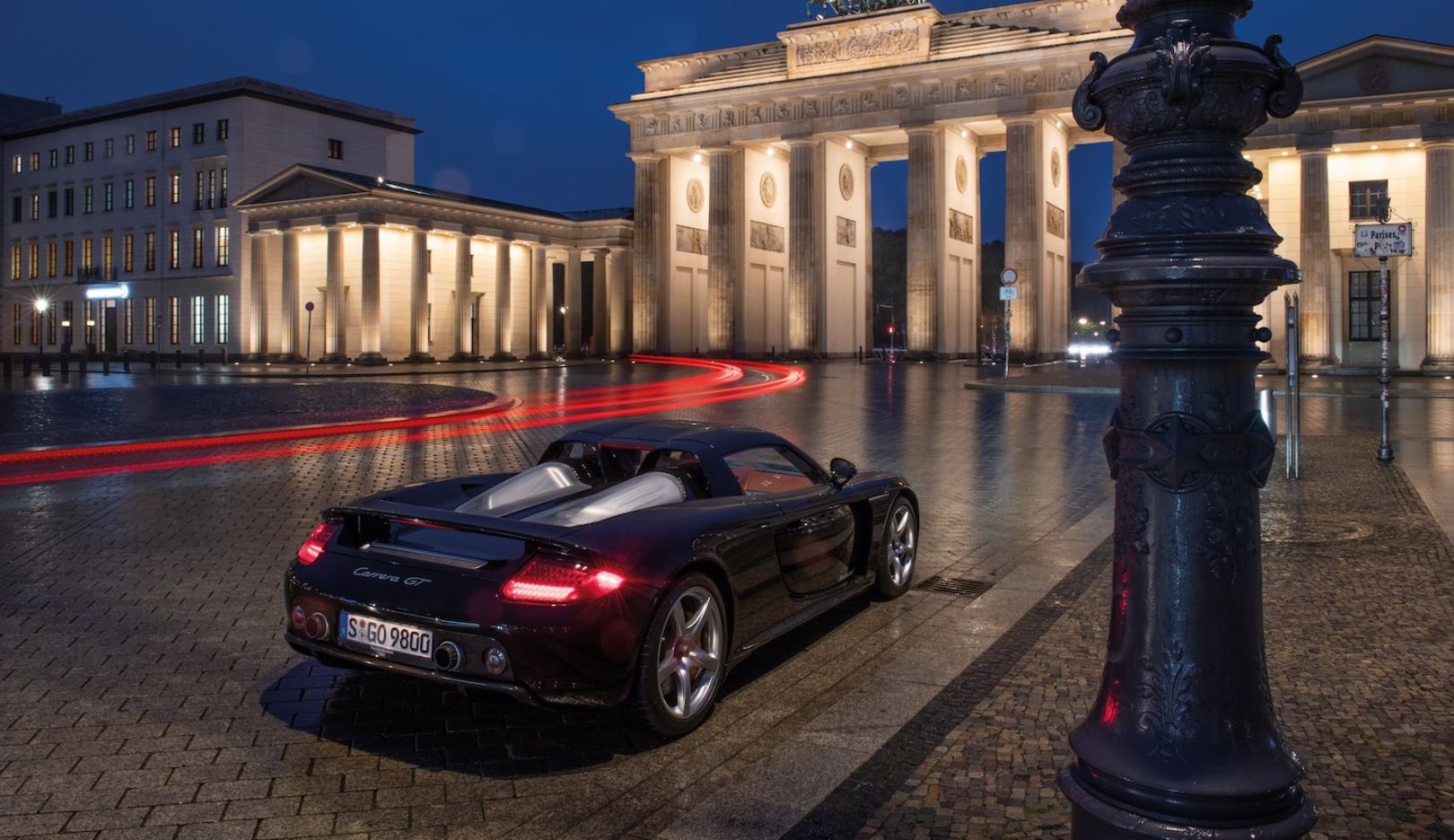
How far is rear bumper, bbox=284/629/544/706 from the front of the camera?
427 centimetres

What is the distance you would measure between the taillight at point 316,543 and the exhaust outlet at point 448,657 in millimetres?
935

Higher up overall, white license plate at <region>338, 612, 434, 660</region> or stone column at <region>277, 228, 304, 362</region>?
stone column at <region>277, 228, 304, 362</region>

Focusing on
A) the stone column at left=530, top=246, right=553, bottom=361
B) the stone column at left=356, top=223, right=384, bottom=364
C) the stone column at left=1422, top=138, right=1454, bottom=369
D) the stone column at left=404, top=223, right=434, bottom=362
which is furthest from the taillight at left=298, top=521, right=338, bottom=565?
the stone column at left=530, top=246, right=553, bottom=361

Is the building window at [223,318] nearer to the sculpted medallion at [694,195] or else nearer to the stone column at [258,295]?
the stone column at [258,295]

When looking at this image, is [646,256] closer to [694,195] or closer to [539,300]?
[694,195]

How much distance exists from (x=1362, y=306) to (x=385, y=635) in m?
42.9

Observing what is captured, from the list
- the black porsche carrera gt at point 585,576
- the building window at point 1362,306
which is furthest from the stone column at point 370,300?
the black porsche carrera gt at point 585,576

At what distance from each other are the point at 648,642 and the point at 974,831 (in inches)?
57.2

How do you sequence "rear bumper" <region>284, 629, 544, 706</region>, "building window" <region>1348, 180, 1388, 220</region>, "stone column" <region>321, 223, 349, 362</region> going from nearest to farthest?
"rear bumper" <region>284, 629, 544, 706</region>, "building window" <region>1348, 180, 1388, 220</region>, "stone column" <region>321, 223, 349, 362</region>

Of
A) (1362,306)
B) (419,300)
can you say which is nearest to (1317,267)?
(1362,306)

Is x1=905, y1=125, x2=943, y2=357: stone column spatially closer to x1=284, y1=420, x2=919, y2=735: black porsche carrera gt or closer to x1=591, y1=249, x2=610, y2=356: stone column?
x1=591, y1=249, x2=610, y2=356: stone column

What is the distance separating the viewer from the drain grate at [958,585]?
7.20 m

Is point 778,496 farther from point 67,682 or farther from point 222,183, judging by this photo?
point 222,183

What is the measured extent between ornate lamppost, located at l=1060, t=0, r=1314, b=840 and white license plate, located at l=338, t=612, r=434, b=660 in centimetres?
250
